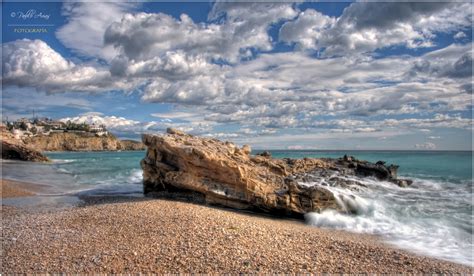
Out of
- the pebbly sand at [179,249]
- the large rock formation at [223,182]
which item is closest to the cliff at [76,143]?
the large rock formation at [223,182]

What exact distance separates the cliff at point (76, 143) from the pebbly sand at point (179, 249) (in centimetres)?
11236

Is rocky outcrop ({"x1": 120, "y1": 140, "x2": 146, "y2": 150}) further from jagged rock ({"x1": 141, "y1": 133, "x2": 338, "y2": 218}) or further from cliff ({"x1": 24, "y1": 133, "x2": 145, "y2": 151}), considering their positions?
jagged rock ({"x1": 141, "y1": 133, "x2": 338, "y2": 218})

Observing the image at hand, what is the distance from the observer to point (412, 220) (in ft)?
46.2

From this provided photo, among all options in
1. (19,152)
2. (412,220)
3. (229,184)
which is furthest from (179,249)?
(19,152)

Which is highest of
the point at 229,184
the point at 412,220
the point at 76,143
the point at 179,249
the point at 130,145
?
the point at 229,184

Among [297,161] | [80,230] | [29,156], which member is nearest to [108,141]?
[29,156]

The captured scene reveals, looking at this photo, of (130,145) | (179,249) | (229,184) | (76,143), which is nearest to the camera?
(179,249)

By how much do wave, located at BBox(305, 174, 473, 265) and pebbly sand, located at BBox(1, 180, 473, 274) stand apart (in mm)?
1444

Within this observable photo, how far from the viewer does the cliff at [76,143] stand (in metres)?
117

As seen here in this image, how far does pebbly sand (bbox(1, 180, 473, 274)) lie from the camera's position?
6883 mm

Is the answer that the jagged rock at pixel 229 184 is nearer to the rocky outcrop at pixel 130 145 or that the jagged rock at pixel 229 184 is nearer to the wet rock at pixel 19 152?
the wet rock at pixel 19 152

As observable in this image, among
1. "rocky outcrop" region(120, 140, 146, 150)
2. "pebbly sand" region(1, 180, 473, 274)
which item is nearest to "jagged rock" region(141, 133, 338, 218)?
"pebbly sand" region(1, 180, 473, 274)

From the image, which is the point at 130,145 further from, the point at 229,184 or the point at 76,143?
the point at 229,184

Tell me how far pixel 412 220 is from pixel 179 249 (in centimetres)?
1129
